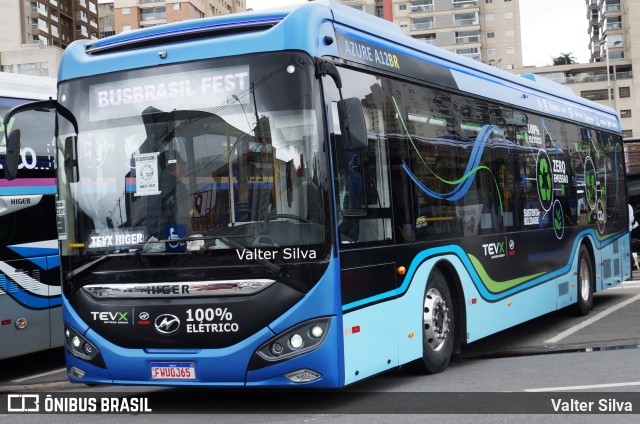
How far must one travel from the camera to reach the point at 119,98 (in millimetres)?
8219

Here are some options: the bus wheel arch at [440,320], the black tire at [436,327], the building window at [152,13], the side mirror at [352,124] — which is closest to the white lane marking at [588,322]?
the bus wheel arch at [440,320]

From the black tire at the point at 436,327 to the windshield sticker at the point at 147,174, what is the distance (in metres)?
2.91

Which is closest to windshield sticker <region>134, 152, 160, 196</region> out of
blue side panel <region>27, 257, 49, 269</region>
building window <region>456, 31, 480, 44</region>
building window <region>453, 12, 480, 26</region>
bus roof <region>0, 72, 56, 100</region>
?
blue side panel <region>27, 257, 49, 269</region>

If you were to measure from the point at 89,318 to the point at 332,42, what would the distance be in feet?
10.0

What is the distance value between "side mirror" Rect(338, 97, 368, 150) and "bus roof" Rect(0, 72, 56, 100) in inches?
222

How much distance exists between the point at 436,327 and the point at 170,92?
351 cm

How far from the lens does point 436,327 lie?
31.6ft

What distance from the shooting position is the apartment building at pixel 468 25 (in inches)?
4660

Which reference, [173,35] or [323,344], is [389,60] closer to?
[173,35]

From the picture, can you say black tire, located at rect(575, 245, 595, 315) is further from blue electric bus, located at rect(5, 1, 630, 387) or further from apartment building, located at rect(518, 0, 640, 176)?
apartment building, located at rect(518, 0, 640, 176)

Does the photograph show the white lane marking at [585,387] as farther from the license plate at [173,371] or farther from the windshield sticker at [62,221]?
the windshield sticker at [62,221]

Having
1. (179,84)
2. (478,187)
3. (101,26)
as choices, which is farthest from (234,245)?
(101,26)

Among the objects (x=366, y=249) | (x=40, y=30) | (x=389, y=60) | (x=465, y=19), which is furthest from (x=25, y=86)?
(x=465, y=19)

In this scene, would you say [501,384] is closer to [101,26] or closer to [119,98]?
[119,98]
